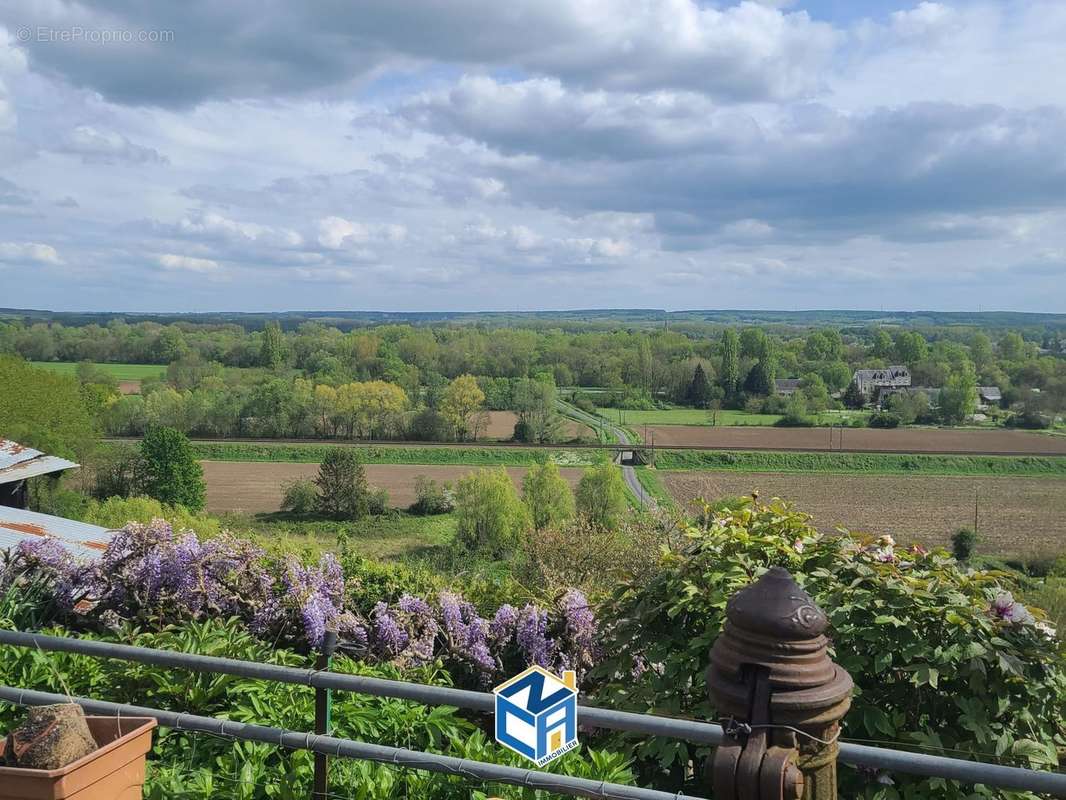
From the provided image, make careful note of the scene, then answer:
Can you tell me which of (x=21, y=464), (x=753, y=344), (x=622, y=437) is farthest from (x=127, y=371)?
(x=21, y=464)

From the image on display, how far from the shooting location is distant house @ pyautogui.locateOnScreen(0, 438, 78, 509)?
653 inches

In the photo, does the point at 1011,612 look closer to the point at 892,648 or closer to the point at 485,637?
the point at 892,648

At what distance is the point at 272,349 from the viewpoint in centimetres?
9719

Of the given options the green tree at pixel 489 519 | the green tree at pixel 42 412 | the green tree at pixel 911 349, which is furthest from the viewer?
the green tree at pixel 911 349

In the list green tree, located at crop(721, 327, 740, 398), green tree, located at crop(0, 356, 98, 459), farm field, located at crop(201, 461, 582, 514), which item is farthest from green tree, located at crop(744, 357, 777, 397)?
green tree, located at crop(0, 356, 98, 459)

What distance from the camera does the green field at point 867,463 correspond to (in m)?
58.4

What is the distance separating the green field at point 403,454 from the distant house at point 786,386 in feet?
110

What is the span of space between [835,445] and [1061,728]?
216 feet

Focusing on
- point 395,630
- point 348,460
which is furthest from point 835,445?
point 395,630

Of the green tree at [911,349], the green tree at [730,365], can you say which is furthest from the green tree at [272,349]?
the green tree at [911,349]

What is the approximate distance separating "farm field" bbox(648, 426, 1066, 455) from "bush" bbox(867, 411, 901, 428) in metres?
2.35

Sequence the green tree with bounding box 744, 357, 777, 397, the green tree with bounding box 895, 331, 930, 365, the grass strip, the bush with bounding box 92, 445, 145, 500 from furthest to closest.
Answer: the green tree with bounding box 895, 331, 930, 365
the green tree with bounding box 744, 357, 777, 397
the grass strip
the bush with bounding box 92, 445, 145, 500

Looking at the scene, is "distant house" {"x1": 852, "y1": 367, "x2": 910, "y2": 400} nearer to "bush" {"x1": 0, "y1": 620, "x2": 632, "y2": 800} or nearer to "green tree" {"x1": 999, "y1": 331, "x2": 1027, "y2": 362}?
"green tree" {"x1": 999, "y1": 331, "x2": 1027, "y2": 362}

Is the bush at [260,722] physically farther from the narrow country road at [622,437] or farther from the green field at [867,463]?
the green field at [867,463]
